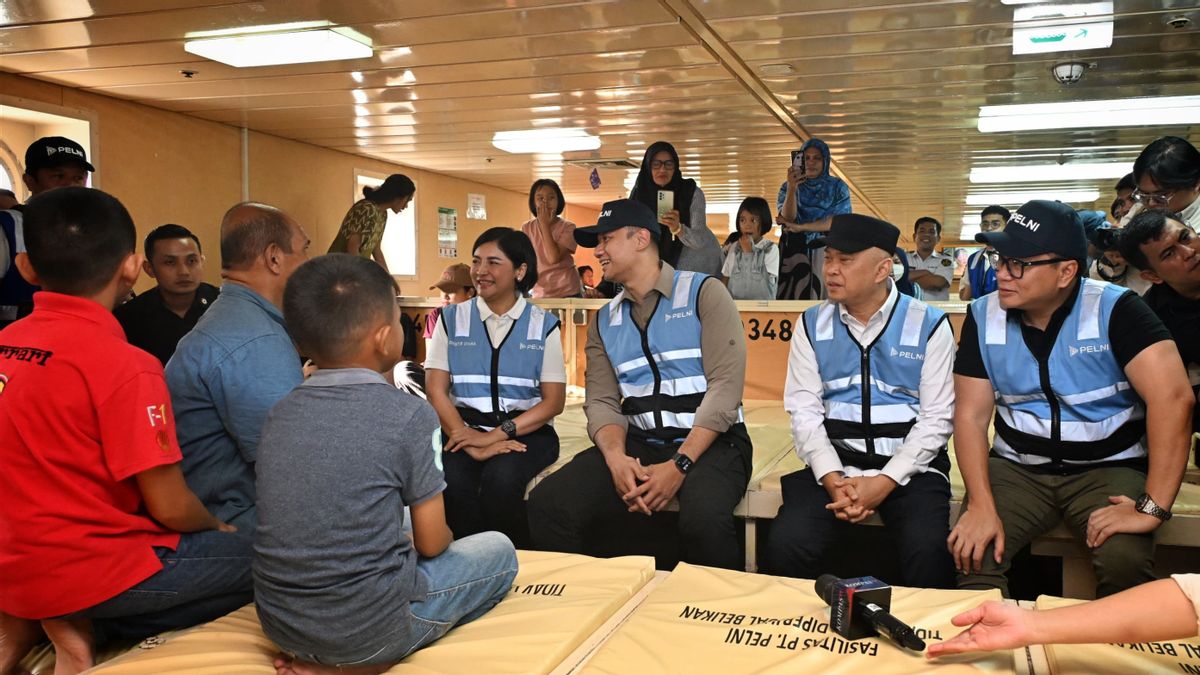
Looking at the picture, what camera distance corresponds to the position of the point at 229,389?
209 cm

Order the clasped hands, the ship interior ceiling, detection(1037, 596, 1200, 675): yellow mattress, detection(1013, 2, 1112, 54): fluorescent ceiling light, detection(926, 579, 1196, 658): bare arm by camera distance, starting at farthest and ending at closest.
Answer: the ship interior ceiling, detection(1013, 2, 1112, 54): fluorescent ceiling light, the clasped hands, detection(1037, 596, 1200, 675): yellow mattress, detection(926, 579, 1196, 658): bare arm

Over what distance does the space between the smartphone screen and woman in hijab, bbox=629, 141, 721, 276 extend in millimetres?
11

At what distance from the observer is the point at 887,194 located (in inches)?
502

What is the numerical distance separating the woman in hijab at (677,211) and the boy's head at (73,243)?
3578mm

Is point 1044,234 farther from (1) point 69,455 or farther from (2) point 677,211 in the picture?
(2) point 677,211

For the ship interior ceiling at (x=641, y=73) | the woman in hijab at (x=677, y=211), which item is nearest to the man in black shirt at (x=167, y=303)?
the ship interior ceiling at (x=641, y=73)

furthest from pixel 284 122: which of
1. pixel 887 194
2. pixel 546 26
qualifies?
pixel 887 194

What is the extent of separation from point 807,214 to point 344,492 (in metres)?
5.23

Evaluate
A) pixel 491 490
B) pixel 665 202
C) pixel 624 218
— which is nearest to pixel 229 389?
pixel 491 490

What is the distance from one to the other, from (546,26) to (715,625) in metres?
4.06

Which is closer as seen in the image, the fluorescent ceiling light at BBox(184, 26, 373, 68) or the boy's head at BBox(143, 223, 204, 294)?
the boy's head at BBox(143, 223, 204, 294)

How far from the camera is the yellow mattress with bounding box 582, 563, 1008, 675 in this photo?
5.67ft

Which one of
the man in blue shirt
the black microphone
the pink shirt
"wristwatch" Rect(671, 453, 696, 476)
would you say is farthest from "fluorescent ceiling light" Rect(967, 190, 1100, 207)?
the man in blue shirt

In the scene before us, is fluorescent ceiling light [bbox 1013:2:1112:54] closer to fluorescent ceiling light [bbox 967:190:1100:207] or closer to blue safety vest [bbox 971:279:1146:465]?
blue safety vest [bbox 971:279:1146:465]
